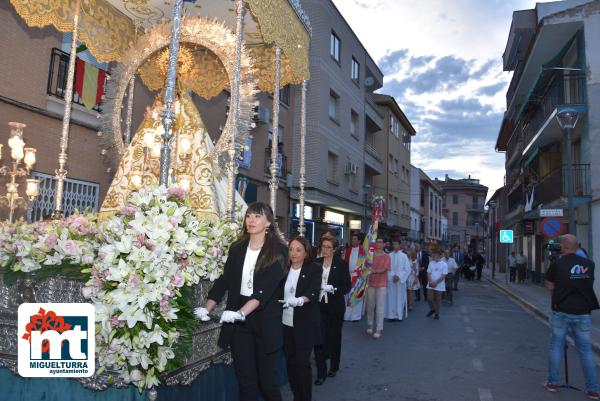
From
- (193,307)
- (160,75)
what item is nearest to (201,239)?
(193,307)

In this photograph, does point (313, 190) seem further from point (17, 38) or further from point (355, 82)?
point (17, 38)

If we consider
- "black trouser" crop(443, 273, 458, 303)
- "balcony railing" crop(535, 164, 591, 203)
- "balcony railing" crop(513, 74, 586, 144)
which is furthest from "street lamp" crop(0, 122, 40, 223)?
"balcony railing" crop(513, 74, 586, 144)

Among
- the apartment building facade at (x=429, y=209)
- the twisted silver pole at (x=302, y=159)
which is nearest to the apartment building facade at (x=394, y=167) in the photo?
the apartment building facade at (x=429, y=209)

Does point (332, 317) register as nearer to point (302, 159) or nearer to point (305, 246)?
point (305, 246)

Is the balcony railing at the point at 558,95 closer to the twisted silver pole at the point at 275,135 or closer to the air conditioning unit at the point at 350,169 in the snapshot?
the air conditioning unit at the point at 350,169

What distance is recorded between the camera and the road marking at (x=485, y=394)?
5.84 metres

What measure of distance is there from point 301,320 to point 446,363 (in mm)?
3640

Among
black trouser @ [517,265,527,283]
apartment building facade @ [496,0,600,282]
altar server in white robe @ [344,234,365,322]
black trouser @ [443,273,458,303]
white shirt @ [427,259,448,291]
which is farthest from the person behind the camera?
black trouser @ [517,265,527,283]

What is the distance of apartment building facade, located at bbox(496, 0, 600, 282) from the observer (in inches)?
711

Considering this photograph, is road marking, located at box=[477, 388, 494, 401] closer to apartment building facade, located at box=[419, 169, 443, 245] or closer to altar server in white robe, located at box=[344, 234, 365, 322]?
altar server in white robe, located at box=[344, 234, 365, 322]

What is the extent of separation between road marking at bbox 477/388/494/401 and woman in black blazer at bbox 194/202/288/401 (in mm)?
3148

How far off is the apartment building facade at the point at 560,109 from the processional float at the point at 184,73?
8151 millimetres

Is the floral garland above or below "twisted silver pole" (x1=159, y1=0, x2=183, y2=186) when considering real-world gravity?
below

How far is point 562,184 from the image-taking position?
19734 mm
